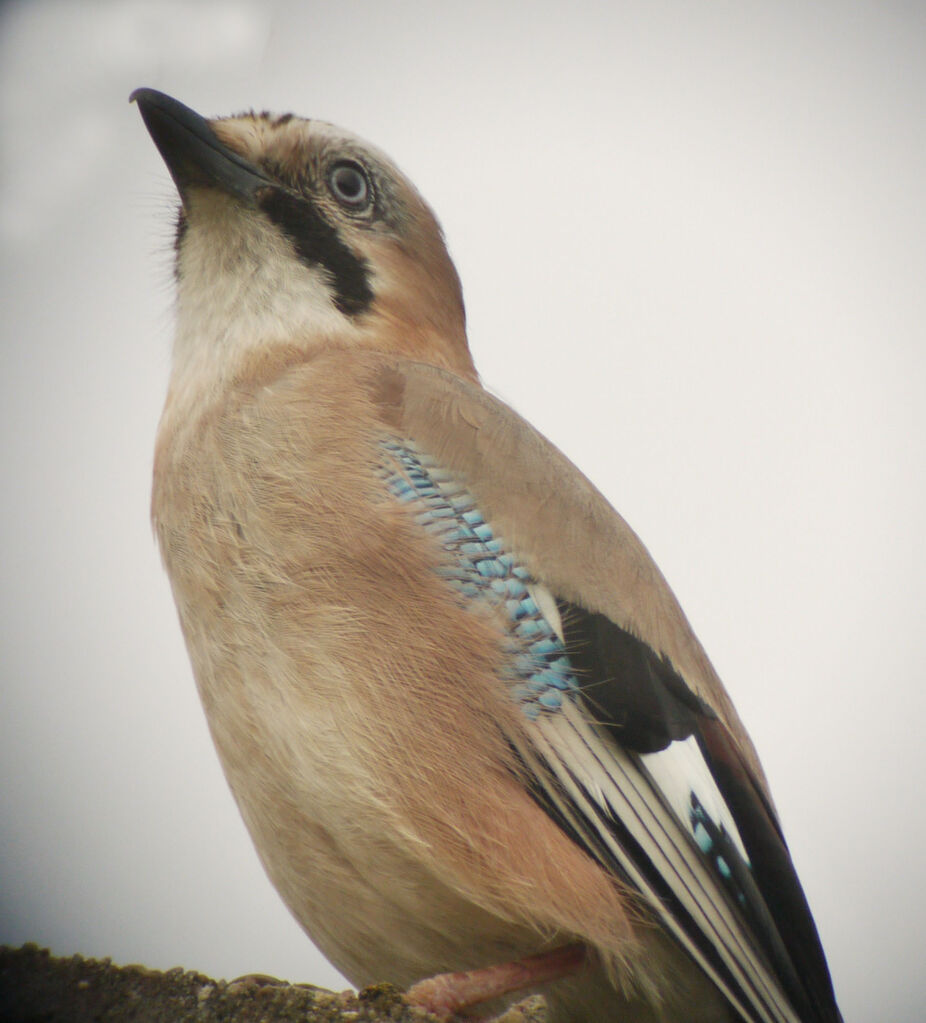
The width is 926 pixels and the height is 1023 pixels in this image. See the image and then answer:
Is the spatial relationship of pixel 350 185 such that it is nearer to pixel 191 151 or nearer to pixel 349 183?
pixel 349 183

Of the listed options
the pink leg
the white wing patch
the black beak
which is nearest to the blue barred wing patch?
the white wing patch

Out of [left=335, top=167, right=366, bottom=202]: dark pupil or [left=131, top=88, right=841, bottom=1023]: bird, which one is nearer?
[left=131, top=88, right=841, bottom=1023]: bird

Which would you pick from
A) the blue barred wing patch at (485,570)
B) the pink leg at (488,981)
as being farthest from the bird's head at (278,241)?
the pink leg at (488,981)

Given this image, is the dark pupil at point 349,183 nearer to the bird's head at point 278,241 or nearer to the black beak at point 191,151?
the bird's head at point 278,241

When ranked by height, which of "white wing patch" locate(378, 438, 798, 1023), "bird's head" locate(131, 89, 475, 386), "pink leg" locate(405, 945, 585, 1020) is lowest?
"pink leg" locate(405, 945, 585, 1020)

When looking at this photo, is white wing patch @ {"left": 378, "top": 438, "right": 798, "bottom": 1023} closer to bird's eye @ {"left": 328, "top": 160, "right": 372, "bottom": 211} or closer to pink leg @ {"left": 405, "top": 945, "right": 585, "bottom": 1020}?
pink leg @ {"left": 405, "top": 945, "right": 585, "bottom": 1020}

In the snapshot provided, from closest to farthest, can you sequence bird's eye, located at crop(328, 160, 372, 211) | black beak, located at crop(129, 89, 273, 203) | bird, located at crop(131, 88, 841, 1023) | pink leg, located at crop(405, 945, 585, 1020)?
pink leg, located at crop(405, 945, 585, 1020), bird, located at crop(131, 88, 841, 1023), black beak, located at crop(129, 89, 273, 203), bird's eye, located at crop(328, 160, 372, 211)

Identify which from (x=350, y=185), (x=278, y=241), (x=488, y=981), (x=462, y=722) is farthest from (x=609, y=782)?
(x=350, y=185)
